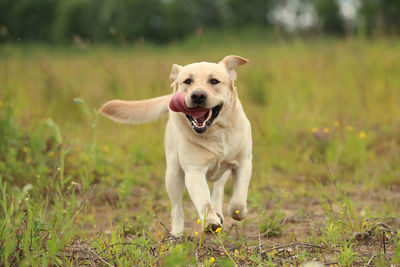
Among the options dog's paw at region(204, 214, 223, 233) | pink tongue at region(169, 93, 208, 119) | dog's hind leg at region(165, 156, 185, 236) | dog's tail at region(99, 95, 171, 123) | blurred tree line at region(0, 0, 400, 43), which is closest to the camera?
dog's paw at region(204, 214, 223, 233)

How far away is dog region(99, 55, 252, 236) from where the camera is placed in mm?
2699

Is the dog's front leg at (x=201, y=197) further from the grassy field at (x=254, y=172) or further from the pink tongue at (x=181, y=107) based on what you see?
the pink tongue at (x=181, y=107)

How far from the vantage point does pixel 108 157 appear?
16.4 feet

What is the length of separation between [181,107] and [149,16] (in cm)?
1977

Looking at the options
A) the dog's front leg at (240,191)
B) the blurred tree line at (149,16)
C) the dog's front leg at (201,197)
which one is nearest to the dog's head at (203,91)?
the dog's front leg at (201,197)

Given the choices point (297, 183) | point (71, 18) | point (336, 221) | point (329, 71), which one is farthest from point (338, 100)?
point (71, 18)

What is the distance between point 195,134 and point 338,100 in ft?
12.9

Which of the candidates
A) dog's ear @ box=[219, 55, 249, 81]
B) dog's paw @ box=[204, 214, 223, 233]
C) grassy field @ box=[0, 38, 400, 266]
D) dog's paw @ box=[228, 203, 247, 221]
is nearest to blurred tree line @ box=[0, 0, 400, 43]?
grassy field @ box=[0, 38, 400, 266]

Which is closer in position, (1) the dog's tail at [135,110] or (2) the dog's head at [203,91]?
(2) the dog's head at [203,91]

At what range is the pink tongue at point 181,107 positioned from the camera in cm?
264

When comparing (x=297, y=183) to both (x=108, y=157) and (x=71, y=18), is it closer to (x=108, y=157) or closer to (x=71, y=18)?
(x=108, y=157)

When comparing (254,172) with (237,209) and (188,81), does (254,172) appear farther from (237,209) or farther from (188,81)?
(188,81)

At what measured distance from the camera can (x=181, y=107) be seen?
265 cm

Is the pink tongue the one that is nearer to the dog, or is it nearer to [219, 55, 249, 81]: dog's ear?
the dog
